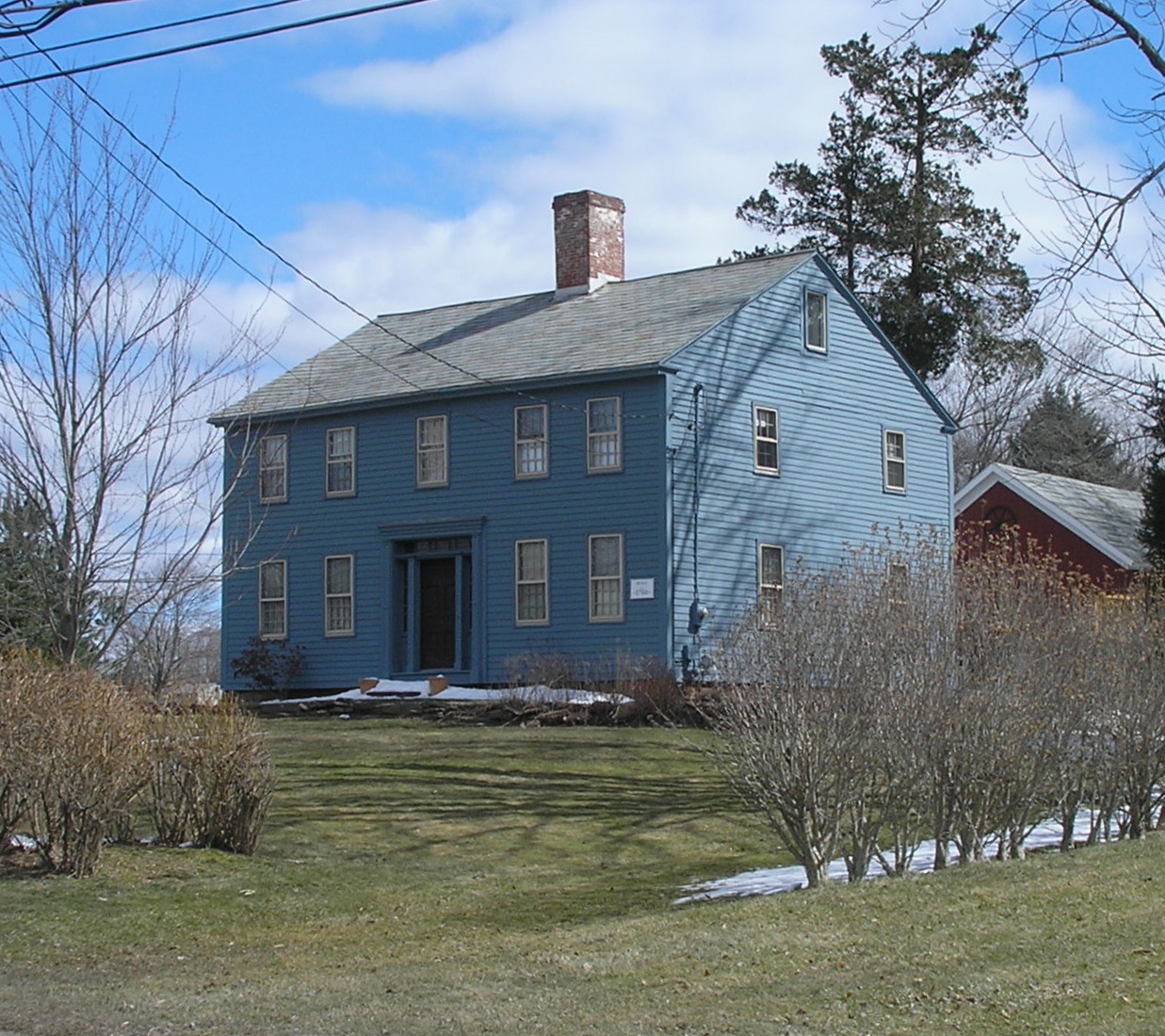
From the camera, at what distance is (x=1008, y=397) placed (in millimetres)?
52500

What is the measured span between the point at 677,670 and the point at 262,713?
23.5 ft

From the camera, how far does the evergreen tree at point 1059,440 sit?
50.4 metres

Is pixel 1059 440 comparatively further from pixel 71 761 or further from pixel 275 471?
pixel 71 761

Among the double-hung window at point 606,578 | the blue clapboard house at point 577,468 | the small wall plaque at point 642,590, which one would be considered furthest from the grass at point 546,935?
the blue clapboard house at point 577,468

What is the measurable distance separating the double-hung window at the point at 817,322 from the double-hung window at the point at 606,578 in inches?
229

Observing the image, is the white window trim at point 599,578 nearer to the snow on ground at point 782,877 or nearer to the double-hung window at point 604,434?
the double-hung window at point 604,434

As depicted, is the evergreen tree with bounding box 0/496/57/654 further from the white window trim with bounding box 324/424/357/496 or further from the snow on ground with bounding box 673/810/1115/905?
the white window trim with bounding box 324/424/357/496

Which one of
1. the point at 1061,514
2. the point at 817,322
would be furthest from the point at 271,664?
the point at 1061,514

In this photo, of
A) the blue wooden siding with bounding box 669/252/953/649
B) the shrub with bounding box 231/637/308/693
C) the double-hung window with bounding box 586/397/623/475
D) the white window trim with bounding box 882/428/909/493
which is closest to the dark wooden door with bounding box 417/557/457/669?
the shrub with bounding box 231/637/308/693

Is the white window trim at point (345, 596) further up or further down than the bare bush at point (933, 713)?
further up

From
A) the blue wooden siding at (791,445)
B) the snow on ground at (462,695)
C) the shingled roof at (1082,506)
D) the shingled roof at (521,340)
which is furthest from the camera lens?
the shingled roof at (1082,506)

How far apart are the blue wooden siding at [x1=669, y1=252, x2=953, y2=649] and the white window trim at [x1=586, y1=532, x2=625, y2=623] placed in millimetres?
983

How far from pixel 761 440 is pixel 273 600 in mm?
10014

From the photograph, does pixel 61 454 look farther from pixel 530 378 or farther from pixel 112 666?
pixel 530 378
